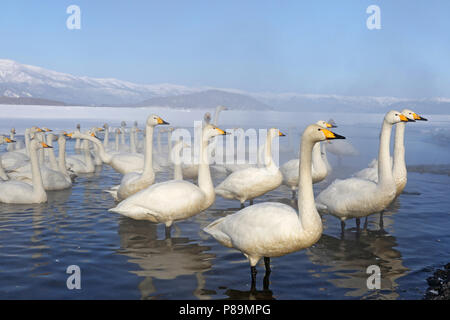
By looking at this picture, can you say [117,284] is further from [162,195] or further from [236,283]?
[162,195]

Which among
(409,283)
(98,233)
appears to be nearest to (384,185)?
(409,283)

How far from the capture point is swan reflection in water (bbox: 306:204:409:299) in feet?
23.0

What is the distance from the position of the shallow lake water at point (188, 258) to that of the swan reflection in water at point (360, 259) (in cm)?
2

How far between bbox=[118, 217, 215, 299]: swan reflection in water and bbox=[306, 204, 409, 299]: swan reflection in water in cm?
217

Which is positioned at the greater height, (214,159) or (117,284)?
(214,159)

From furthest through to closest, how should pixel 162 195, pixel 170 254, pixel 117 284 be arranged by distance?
pixel 162 195, pixel 170 254, pixel 117 284

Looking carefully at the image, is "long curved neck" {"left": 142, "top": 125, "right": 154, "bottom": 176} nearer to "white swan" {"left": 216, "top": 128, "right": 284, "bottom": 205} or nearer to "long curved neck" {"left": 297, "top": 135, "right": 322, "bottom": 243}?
"white swan" {"left": 216, "top": 128, "right": 284, "bottom": 205}

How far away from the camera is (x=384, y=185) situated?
9.10 m

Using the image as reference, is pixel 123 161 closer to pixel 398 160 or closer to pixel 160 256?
pixel 160 256

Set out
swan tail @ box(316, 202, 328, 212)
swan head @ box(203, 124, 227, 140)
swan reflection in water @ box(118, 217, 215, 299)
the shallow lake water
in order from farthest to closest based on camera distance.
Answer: swan head @ box(203, 124, 227, 140) < swan tail @ box(316, 202, 328, 212) < swan reflection in water @ box(118, 217, 215, 299) < the shallow lake water

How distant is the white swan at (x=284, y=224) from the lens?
21.2 ft

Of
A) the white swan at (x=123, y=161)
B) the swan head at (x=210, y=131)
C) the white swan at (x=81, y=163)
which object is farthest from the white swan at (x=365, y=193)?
the white swan at (x=81, y=163)

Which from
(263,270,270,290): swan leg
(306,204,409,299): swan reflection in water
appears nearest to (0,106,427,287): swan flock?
(263,270,270,290): swan leg
